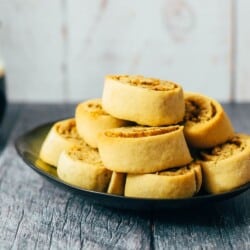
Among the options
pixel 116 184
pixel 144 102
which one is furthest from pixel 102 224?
pixel 144 102

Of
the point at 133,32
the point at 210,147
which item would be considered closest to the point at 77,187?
the point at 210,147

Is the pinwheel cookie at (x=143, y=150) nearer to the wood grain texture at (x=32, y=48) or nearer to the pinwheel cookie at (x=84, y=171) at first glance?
the pinwheel cookie at (x=84, y=171)

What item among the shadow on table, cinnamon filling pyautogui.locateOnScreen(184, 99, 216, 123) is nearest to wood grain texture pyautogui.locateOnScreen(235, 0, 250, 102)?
cinnamon filling pyautogui.locateOnScreen(184, 99, 216, 123)

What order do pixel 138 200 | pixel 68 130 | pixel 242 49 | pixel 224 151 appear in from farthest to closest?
pixel 242 49 → pixel 68 130 → pixel 224 151 → pixel 138 200

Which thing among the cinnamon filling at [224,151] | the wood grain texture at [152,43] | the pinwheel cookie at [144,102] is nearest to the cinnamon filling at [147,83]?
the pinwheel cookie at [144,102]

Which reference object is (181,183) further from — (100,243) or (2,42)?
(2,42)

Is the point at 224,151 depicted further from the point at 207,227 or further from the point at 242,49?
the point at 242,49
